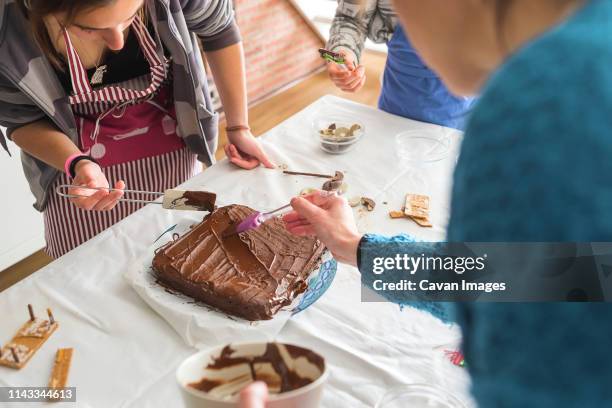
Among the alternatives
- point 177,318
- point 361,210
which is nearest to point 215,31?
point 361,210

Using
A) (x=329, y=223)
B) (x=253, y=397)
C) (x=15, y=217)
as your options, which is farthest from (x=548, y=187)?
(x=15, y=217)

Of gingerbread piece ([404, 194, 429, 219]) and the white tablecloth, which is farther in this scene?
gingerbread piece ([404, 194, 429, 219])

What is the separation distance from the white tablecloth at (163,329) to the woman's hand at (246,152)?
0.40ft

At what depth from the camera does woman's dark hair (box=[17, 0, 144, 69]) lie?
1077 mm

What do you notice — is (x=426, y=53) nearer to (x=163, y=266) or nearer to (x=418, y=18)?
(x=418, y=18)

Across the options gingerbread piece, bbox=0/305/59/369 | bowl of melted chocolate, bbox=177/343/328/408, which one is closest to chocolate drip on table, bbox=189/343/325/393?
bowl of melted chocolate, bbox=177/343/328/408

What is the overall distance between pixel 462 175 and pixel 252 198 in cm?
108

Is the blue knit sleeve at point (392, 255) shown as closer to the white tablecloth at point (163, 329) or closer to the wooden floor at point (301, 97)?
the white tablecloth at point (163, 329)

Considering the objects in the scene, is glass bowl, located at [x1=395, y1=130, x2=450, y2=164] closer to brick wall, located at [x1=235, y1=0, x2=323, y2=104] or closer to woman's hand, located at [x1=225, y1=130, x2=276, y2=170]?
woman's hand, located at [x1=225, y1=130, x2=276, y2=170]

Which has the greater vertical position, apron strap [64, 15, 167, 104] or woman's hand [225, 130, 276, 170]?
apron strap [64, 15, 167, 104]

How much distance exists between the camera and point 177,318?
45.0 inches

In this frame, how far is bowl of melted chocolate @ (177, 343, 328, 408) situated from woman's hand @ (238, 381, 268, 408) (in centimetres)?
8

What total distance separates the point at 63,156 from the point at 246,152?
52cm

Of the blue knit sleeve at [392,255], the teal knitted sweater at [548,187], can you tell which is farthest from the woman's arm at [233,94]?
the teal knitted sweater at [548,187]
